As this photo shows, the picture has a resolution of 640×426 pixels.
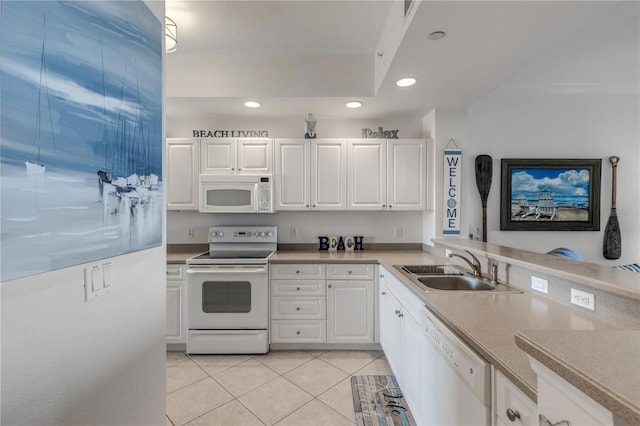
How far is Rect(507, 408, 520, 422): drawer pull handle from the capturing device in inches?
33.2

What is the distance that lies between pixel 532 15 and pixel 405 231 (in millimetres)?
2239

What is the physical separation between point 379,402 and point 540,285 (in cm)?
131

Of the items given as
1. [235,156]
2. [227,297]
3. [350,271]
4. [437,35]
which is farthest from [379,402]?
[235,156]

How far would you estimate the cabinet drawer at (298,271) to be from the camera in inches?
109

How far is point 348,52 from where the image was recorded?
266 centimetres

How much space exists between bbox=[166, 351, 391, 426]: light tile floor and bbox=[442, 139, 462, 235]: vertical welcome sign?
1446 millimetres

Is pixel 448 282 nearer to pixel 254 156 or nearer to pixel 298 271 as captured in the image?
pixel 298 271

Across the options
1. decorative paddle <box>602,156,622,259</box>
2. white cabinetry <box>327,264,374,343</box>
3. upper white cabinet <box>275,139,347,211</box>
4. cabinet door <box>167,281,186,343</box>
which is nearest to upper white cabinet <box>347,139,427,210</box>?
upper white cabinet <box>275,139,347,211</box>

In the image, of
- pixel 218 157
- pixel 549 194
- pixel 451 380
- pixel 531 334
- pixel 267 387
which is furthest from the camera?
pixel 549 194

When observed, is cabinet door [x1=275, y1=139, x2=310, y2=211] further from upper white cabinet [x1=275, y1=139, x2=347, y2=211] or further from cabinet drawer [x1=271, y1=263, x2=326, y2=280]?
cabinet drawer [x1=271, y1=263, x2=326, y2=280]

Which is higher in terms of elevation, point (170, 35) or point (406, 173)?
point (170, 35)

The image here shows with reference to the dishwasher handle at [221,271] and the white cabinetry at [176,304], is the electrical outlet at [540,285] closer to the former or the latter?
the dishwasher handle at [221,271]

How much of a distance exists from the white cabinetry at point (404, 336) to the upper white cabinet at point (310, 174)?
98 cm

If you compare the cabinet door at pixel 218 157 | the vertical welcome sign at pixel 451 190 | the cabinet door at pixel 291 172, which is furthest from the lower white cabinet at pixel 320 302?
the cabinet door at pixel 218 157
